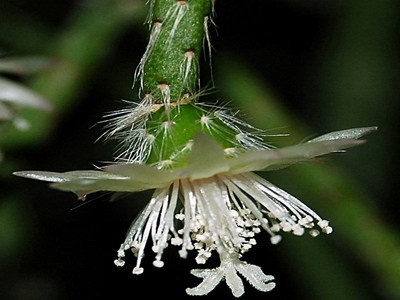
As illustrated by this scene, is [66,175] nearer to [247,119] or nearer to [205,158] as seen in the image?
[205,158]

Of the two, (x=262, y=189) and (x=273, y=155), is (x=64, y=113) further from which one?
(x=273, y=155)

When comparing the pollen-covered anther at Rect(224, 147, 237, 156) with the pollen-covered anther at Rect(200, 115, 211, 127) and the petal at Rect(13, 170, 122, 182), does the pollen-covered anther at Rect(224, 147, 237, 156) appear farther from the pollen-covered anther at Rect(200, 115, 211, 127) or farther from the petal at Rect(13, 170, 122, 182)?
the petal at Rect(13, 170, 122, 182)

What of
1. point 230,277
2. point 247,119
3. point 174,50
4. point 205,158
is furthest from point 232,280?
point 247,119

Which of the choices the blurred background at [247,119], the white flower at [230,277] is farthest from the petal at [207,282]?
the blurred background at [247,119]

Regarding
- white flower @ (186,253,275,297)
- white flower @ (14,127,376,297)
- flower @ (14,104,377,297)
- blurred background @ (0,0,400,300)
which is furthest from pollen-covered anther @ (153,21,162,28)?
blurred background @ (0,0,400,300)

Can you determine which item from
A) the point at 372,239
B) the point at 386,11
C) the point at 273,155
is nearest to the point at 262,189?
the point at 273,155

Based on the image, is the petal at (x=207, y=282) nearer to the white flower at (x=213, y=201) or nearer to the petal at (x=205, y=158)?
the white flower at (x=213, y=201)
